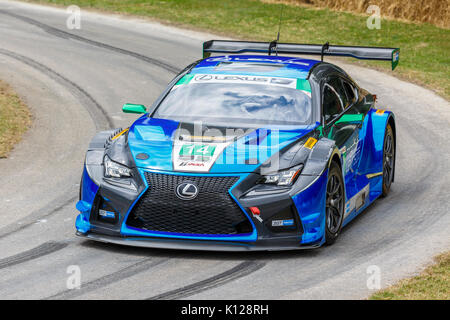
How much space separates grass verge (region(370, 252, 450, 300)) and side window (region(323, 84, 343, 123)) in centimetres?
211

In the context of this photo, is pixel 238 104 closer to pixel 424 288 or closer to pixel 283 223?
pixel 283 223

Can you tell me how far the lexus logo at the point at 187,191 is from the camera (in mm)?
7570

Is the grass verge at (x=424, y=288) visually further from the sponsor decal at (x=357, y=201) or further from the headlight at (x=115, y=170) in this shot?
the headlight at (x=115, y=170)

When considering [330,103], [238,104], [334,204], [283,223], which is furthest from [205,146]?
[330,103]

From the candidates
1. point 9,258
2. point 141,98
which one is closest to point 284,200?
point 9,258

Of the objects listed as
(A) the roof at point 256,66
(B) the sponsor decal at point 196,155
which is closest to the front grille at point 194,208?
(B) the sponsor decal at point 196,155

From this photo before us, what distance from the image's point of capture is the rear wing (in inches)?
408

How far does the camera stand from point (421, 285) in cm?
698

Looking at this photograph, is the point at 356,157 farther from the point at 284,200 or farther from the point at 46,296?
the point at 46,296

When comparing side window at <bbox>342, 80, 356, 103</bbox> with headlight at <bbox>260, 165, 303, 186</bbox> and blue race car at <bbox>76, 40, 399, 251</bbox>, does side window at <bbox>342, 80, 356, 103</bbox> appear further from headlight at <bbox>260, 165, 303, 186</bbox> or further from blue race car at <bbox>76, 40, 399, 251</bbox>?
headlight at <bbox>260, 165, 303, 186</bbox>

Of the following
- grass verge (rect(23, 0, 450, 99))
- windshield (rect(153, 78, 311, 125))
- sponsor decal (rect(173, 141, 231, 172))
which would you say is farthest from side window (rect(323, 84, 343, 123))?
grass verge (rect(23, 0, 450, 99))

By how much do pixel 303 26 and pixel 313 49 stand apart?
45.9ft

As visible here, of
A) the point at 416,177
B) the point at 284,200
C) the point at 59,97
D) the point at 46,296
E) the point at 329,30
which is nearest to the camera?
the point at 46,296

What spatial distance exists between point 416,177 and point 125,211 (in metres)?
4.54
